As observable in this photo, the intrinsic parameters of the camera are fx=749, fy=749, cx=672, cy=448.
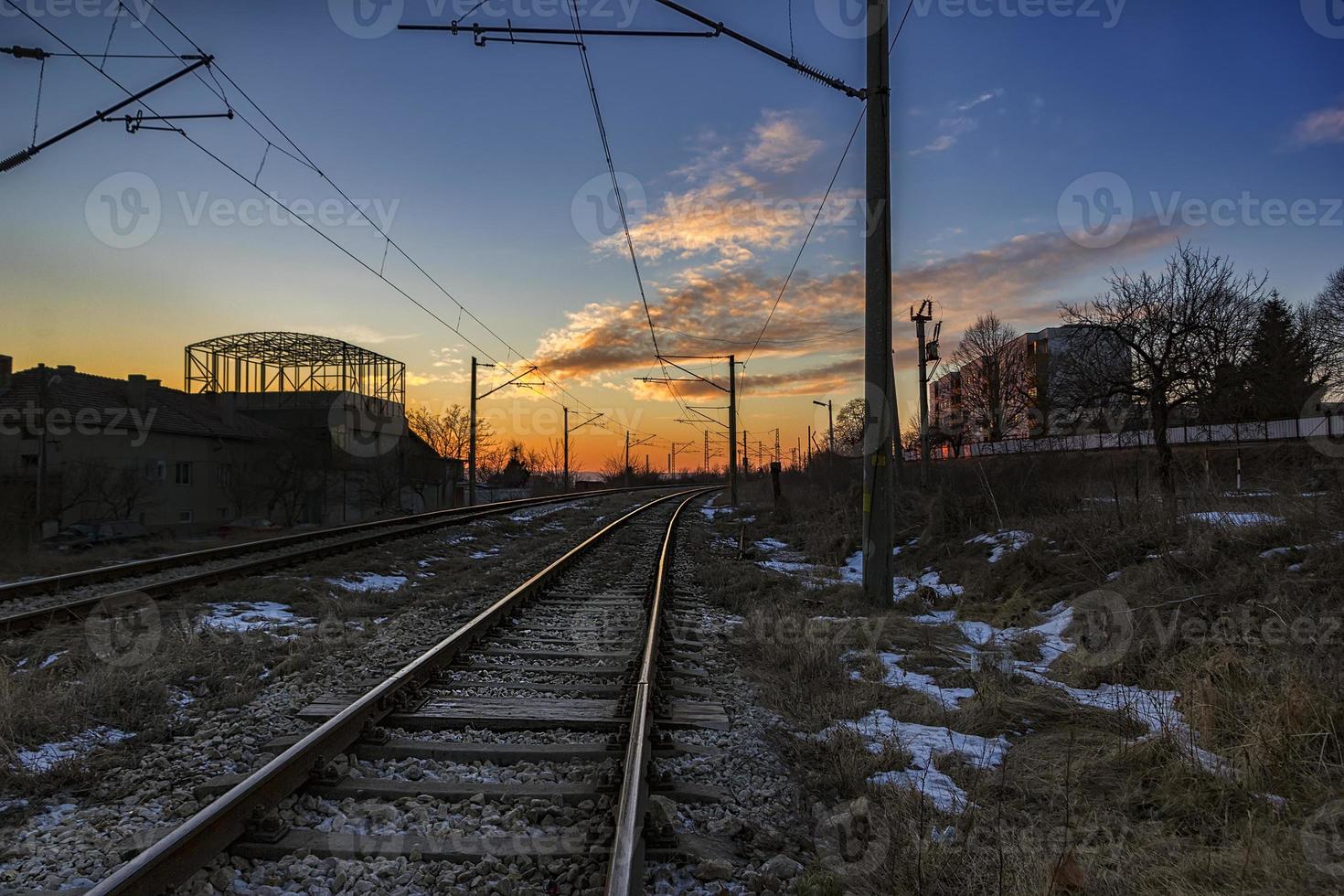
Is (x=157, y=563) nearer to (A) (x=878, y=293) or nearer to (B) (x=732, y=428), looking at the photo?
(A) (x=878, y=293)

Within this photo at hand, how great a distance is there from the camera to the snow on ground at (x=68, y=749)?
15.1 feet

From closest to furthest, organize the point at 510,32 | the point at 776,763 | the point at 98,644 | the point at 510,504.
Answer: the point at 776,763
the point at 98,644
the point at 510,32
the point at 510,504

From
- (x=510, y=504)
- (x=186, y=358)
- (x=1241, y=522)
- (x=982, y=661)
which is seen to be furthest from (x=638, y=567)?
(x=186, y=358)

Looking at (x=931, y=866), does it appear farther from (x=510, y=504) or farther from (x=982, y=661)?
(x=510, y=504)

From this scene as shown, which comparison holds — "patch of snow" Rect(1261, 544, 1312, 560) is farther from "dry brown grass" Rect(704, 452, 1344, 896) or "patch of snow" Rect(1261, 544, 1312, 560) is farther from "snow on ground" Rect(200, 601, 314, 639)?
"snow on ground" Rect(200, 601, 314, 639)

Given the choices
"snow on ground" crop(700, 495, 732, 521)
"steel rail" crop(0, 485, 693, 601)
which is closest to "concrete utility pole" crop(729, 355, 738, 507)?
"snow on ground" crop(700, 495, 732, 521)

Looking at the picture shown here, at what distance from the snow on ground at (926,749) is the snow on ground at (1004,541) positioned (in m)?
6.58

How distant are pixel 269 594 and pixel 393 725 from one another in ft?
21.2

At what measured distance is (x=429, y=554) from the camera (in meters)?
16.7
